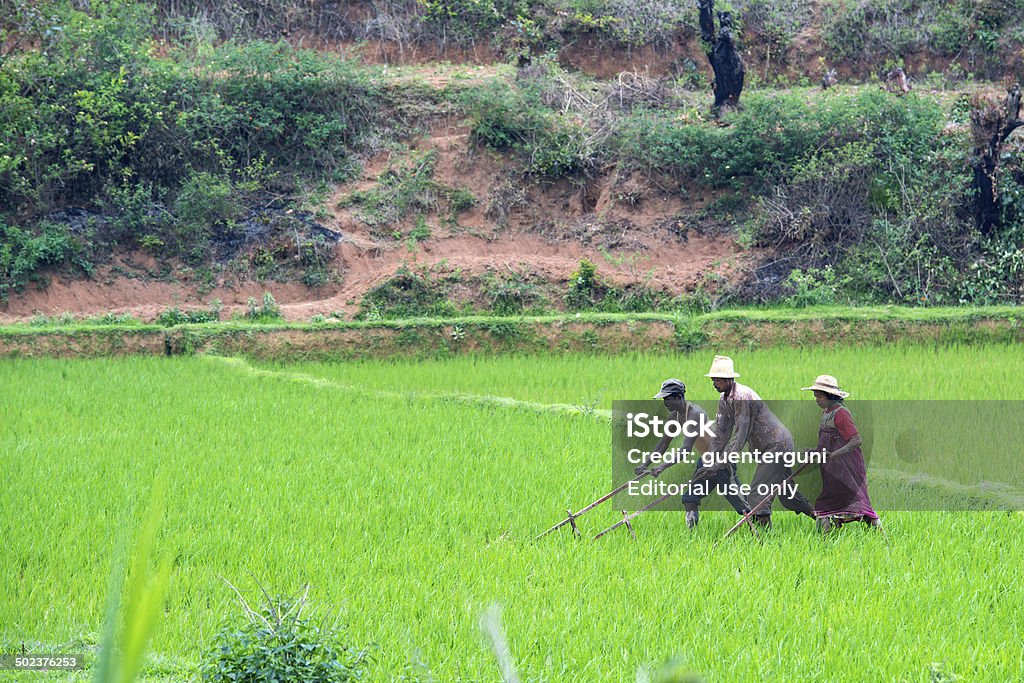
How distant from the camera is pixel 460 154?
52.5 feet

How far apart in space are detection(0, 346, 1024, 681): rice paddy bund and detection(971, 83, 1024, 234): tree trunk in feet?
20.0

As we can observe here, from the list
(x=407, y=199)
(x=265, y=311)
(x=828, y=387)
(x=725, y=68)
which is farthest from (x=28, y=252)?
(x=828, y=387)

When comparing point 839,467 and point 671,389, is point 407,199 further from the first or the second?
point 839,467

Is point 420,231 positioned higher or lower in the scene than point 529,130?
lower

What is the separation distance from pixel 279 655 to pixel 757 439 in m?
2.64

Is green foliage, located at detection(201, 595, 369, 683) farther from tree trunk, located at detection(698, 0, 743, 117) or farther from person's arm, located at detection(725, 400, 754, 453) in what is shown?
tree trunk, located at detection(698, 0, 743, 117)

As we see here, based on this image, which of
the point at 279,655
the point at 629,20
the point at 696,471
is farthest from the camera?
the point at 629,20

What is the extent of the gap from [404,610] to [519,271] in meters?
10.3

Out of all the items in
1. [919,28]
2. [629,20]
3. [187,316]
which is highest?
[629,20]

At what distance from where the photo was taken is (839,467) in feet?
14.7

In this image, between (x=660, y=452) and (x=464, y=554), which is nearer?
(x=464, y=554)

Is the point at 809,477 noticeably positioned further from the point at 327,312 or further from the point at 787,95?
the point at 787,95

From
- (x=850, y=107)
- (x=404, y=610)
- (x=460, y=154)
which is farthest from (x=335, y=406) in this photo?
(x=850, y=107)

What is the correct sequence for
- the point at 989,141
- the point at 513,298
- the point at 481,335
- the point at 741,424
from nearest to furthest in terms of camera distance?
the point at 741,424 → the point at 481,335 → the point at 989,141 → the point at 513,298
